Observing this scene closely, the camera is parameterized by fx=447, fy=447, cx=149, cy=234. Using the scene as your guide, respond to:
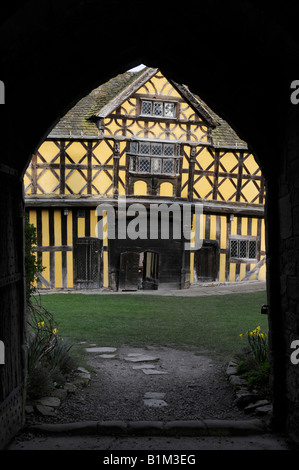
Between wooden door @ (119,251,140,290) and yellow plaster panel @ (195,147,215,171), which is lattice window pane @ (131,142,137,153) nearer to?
yellow plaster panel @ (195,147,215,171)

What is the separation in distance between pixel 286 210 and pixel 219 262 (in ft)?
45.8

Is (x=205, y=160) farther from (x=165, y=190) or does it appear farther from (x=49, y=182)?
(x=49, y=182)

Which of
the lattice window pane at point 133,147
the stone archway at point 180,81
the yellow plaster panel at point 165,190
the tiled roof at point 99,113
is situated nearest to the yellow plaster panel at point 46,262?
the tiled roof at point 99,113

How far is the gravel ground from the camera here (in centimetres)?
480

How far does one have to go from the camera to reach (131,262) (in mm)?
17062

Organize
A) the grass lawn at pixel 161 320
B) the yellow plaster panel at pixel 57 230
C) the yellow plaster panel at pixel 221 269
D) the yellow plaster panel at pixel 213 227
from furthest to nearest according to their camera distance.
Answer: the yellow plaster panel at pixel 221 269 < the yellow plaster panel at pixel 213 227 < the yellow plaster panel at pixel 57 230 < the grass lawn at pixel 161 320

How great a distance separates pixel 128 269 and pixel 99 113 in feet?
19.3

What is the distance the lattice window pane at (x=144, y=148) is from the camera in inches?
656

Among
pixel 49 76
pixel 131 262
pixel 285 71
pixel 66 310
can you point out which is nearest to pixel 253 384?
pixel 285 71

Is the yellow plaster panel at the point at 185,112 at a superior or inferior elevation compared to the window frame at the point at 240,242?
superior

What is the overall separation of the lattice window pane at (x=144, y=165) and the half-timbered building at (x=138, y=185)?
37 mm

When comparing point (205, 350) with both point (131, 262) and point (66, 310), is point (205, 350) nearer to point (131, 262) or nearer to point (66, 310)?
point (66, 310)

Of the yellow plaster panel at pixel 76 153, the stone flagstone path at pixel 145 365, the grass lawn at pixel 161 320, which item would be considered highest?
A: the yellow plaster panel at pixel 76 153

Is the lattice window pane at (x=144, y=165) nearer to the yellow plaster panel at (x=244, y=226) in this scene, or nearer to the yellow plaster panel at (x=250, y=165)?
the yellow plaster panel at (x=250, y=165)
